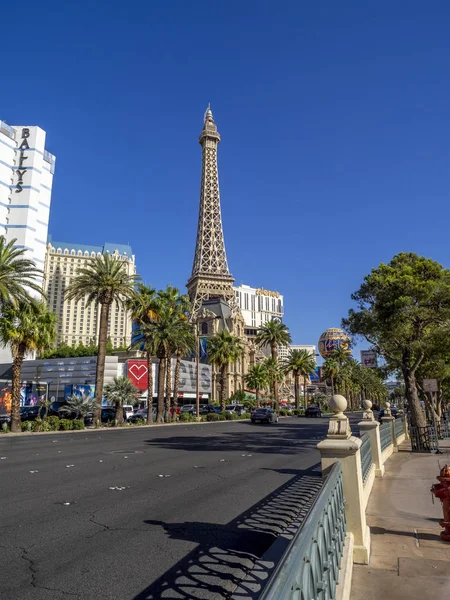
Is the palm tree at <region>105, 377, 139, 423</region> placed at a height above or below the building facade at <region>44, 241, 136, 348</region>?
below

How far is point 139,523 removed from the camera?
719 centimetres

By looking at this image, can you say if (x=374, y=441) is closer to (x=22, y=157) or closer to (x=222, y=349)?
(x=222, y=349)

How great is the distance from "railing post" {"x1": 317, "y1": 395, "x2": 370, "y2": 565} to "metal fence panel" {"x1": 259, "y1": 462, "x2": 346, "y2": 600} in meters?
0.75

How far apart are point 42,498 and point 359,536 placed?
6.42 meters

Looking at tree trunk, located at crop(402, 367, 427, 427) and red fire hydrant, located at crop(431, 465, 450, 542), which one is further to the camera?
tree trunk, located at crop(402, 367, 427, 427)

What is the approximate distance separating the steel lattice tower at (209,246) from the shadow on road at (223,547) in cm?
11341

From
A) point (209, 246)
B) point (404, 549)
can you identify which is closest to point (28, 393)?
point (404, 549)

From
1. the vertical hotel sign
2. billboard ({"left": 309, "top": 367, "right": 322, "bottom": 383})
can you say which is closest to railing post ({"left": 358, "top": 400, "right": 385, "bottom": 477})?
the vertical hotel sign

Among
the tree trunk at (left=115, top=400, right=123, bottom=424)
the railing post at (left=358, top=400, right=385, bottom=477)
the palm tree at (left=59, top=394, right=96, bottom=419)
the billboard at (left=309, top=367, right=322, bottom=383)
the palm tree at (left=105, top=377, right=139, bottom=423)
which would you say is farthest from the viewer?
the billboard at (left=309, top=367, right=322, bottom=383)

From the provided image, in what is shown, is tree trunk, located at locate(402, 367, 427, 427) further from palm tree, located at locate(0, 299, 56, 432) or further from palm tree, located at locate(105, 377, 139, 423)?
palm tree, located at locate(105, 377, 139, 423)

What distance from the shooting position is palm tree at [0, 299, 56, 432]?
29188mm

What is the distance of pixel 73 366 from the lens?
64.3 meters

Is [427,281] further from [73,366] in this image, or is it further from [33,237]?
[33,237]

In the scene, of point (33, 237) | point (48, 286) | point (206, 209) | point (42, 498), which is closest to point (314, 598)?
point (42, 498)
